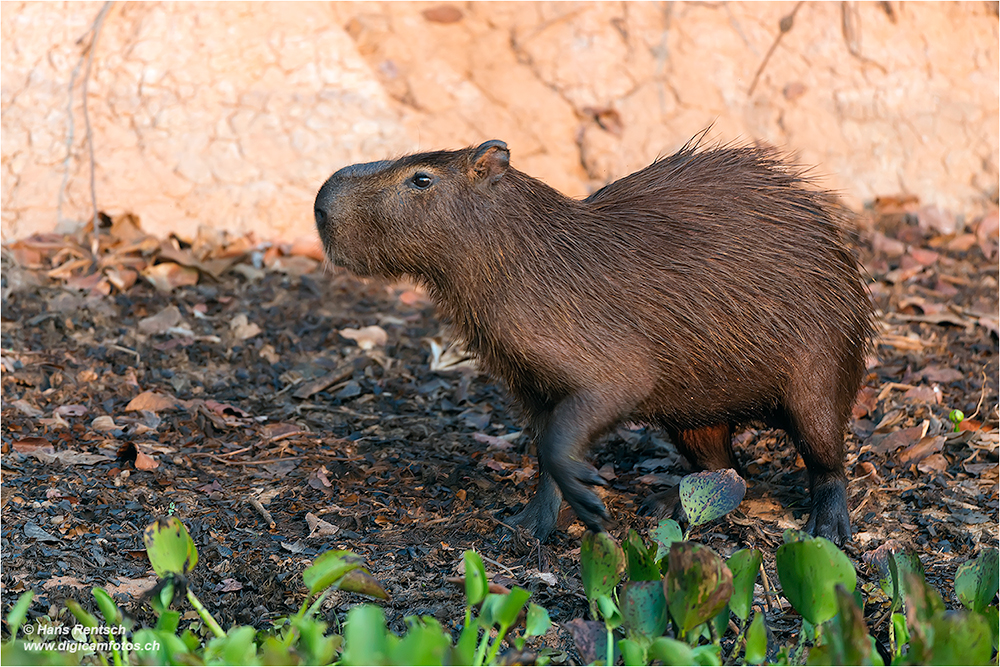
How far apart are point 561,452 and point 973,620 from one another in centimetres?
127

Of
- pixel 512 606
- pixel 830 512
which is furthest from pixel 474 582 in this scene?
pixel 830 512

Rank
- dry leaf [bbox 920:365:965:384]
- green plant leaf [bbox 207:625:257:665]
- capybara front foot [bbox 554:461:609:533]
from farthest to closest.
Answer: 1. dry leaf [bbox 920:365:965:384]
2. capybara front foot [bbox 554:461:609:533]
3. green plant leaf [bbox 207:625:257:665]

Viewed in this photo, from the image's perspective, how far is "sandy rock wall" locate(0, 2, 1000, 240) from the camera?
5.90m

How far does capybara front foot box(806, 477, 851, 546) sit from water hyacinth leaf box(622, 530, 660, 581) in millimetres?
986

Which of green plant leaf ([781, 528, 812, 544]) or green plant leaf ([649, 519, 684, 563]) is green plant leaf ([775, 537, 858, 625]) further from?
green plant leaf ([649, 519, 684, 563])

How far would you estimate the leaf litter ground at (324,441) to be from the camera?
304 centimetres

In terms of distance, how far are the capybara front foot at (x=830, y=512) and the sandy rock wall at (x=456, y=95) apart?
3.55 meters

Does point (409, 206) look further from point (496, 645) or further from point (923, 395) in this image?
point (923, 395)

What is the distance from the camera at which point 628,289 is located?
3266mm

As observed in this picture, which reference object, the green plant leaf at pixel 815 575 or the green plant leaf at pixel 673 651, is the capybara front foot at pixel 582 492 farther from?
the green plant leaf at pixel 673 651

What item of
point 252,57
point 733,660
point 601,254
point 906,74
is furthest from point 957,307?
point 252,57

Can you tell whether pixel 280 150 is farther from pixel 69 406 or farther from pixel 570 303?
pixel 570 303

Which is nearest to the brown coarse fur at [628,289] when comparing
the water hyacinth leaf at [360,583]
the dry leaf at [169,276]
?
the water hyacinth leaf at [360,583]

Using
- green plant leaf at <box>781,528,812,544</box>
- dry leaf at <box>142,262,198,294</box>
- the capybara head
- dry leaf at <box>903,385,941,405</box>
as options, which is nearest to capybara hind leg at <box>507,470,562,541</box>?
the capybara head
